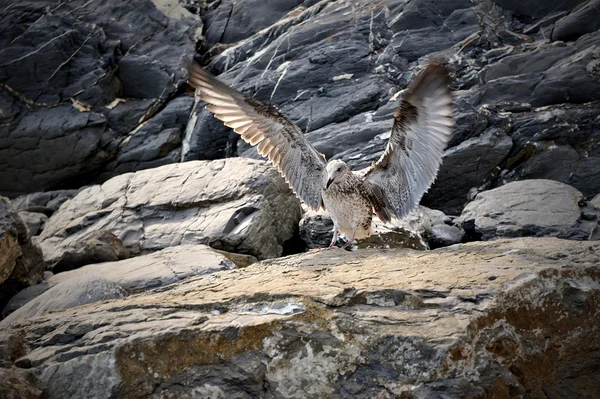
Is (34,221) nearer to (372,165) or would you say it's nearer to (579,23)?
(372,165)

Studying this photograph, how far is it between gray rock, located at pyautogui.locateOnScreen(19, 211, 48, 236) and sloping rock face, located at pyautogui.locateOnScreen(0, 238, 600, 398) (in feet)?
18.8

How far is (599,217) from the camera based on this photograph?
7.32 m

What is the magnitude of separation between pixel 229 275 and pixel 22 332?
1483mm

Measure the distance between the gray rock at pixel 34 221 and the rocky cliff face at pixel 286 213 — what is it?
6 cm

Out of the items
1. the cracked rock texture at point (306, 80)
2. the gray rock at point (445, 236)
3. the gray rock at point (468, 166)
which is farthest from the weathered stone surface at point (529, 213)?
the cracked rock texture at point (306, 80)

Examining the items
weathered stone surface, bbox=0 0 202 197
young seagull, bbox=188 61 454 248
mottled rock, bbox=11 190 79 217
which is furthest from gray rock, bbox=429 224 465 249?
mottled rock, bbox=11 190 79 217

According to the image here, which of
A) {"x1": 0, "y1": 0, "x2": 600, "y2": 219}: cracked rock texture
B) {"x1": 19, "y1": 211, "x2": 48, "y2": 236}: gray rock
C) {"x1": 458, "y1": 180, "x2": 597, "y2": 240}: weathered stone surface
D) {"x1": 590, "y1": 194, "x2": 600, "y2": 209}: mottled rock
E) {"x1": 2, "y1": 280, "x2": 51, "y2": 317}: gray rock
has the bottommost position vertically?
{"x1": 19, "y1": 211, "x2": 48, "y2": 236}: gray rock

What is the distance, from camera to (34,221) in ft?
32.0

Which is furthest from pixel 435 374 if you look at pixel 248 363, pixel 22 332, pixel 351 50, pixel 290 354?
pixel 351 50

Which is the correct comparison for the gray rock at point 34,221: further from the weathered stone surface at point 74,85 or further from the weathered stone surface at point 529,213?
the weathered stone surface at point 529,213

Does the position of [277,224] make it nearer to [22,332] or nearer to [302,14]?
[22,332]

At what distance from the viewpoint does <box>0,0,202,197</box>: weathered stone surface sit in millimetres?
11414

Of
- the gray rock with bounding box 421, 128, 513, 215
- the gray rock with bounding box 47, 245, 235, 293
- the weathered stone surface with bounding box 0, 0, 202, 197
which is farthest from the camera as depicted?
the weathered stone surface with bounding box 0, 0, 202, 197

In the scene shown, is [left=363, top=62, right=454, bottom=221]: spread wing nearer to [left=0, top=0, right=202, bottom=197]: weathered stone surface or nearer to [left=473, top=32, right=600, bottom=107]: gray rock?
[left=473, top=32, right=600, bottom=107]: gray rock
